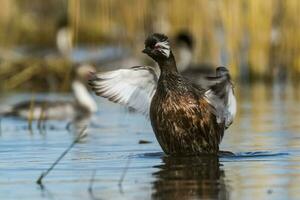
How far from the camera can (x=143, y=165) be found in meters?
8.90

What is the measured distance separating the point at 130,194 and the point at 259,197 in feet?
3.00

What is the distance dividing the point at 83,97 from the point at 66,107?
3.42ft

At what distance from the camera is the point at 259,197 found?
262 inches

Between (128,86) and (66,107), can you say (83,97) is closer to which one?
(66,107)

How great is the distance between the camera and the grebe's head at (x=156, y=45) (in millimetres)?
9766

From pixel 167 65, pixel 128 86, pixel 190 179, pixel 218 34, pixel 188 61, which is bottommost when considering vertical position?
pixel 188 61

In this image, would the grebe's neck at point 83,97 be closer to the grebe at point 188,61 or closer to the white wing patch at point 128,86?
the grebe at point 188,61

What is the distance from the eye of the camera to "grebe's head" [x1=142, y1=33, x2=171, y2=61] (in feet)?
32.0

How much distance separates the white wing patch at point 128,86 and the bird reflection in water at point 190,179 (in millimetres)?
1263

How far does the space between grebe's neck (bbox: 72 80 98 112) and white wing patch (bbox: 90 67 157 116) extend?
7.40 metres

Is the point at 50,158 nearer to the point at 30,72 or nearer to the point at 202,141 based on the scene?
the point at 202,141

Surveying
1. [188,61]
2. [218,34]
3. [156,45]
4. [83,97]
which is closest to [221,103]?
[156,45]

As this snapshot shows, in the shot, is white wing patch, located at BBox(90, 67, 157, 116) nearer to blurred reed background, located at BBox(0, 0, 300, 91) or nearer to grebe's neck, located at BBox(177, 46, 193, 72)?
blurred reed background, located at BBox(0, 0, 300, 91)

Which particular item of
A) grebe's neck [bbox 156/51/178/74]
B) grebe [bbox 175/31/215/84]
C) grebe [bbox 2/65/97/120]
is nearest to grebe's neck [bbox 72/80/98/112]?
grebe [bbox 2/65/97/120]
